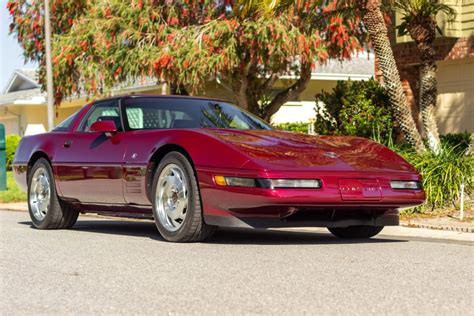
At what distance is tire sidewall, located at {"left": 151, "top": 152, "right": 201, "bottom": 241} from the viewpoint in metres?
9.20

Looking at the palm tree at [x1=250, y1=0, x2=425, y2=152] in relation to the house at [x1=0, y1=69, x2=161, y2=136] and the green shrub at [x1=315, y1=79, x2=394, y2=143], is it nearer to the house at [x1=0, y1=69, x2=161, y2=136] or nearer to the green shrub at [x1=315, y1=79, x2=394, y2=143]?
the green shrub at [x1=315, y1=79, x2=394, y2=143]

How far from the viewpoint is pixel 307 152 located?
9.16m

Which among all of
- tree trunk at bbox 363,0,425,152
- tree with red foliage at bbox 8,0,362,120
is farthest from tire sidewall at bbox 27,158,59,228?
tree with red foliage at bbox 8,0,362,120

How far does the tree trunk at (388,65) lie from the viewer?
14.6m

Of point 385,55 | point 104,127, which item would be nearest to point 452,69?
point 385,55

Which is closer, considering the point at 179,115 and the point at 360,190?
the point at 360,190

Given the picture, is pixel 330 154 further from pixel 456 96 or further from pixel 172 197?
pixel 456 96

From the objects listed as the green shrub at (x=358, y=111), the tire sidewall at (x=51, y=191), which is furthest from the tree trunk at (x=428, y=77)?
the tire sidewall at (x=51, y=191)

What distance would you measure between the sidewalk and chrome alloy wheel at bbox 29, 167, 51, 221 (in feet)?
10.4

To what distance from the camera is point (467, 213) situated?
12430 mm

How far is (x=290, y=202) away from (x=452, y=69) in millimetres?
13043

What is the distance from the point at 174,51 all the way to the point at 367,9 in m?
5.58

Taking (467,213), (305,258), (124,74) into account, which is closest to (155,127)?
(305,258)

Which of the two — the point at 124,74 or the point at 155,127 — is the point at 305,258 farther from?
the point at 124,74
